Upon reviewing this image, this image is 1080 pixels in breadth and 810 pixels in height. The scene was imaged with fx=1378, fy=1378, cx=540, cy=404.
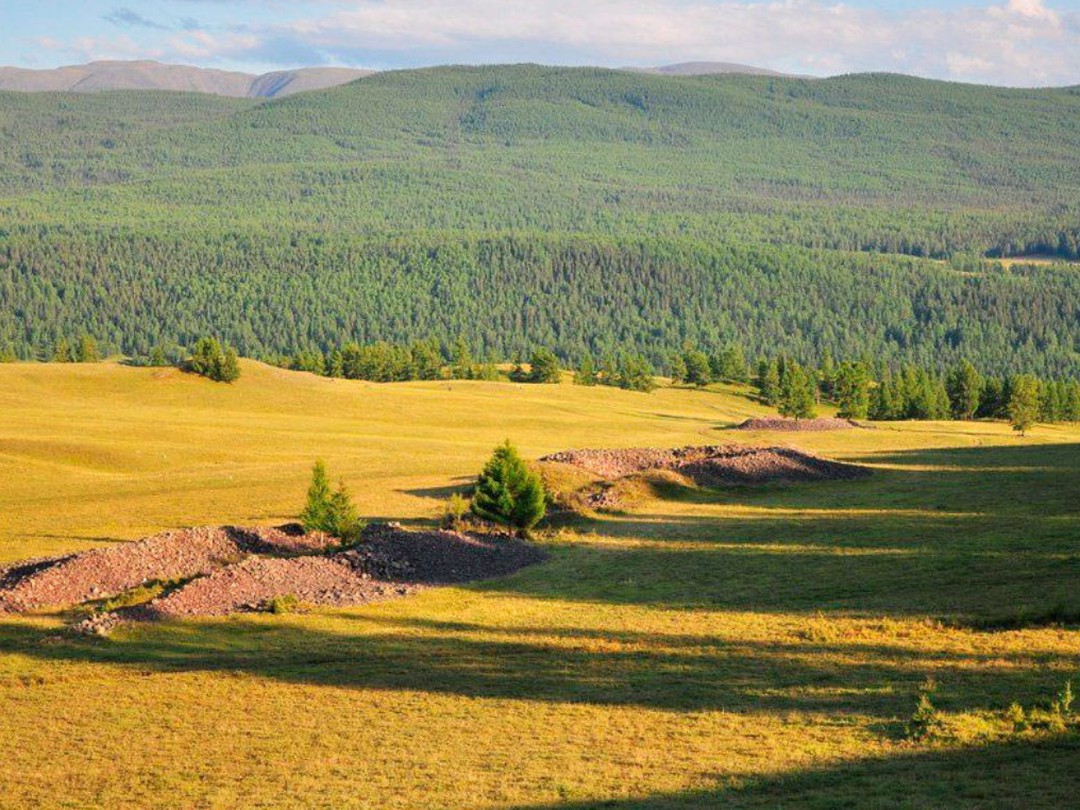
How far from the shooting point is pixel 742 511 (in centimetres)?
5050

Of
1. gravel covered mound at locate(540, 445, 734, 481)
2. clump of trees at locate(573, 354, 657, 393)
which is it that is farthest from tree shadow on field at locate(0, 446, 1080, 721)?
clump of trees at locate(573, 354, 657, 393)

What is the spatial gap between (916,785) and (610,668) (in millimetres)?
8824

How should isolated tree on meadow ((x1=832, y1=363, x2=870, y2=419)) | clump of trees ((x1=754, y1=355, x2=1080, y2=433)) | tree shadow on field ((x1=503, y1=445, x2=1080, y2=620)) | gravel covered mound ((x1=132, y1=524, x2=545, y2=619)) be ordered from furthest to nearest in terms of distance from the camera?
clump of trees ((x1=754, y1=355, x2=1080, y2=433)) → isolated tree on meadow ((x1=832, y1=363, x2=870, y2=419)) → gravel covered mound ((x1=132, y1=524, x2=545, y2=619)) → tree shadow on field ((x1=503, y1=445, x2=1080, y2=620))

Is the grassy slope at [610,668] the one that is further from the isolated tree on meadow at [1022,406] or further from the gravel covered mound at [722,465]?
the isolated tree on meadow at [1022,406]

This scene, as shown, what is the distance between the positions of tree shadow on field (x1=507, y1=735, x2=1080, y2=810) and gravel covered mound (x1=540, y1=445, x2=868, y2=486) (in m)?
36.3

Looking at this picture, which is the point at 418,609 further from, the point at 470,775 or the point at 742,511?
the point at 742,511

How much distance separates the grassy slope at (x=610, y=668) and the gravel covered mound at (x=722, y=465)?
6.51 ft

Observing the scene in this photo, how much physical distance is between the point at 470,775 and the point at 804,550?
71.9 feet

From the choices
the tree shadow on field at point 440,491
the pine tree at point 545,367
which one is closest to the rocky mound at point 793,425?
the tree shadow on field at point 440,491

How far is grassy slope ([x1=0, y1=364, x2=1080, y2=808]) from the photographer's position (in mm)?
20359

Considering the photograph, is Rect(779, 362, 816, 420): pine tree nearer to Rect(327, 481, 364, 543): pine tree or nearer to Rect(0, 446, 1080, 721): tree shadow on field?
Rect(0, 446, 1080, 721): tree shadow on field

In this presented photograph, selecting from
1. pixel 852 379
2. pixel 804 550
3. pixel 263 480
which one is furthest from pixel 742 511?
pixel 852 379

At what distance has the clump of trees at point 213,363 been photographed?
98.2m

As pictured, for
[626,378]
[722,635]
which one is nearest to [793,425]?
[626,378]
